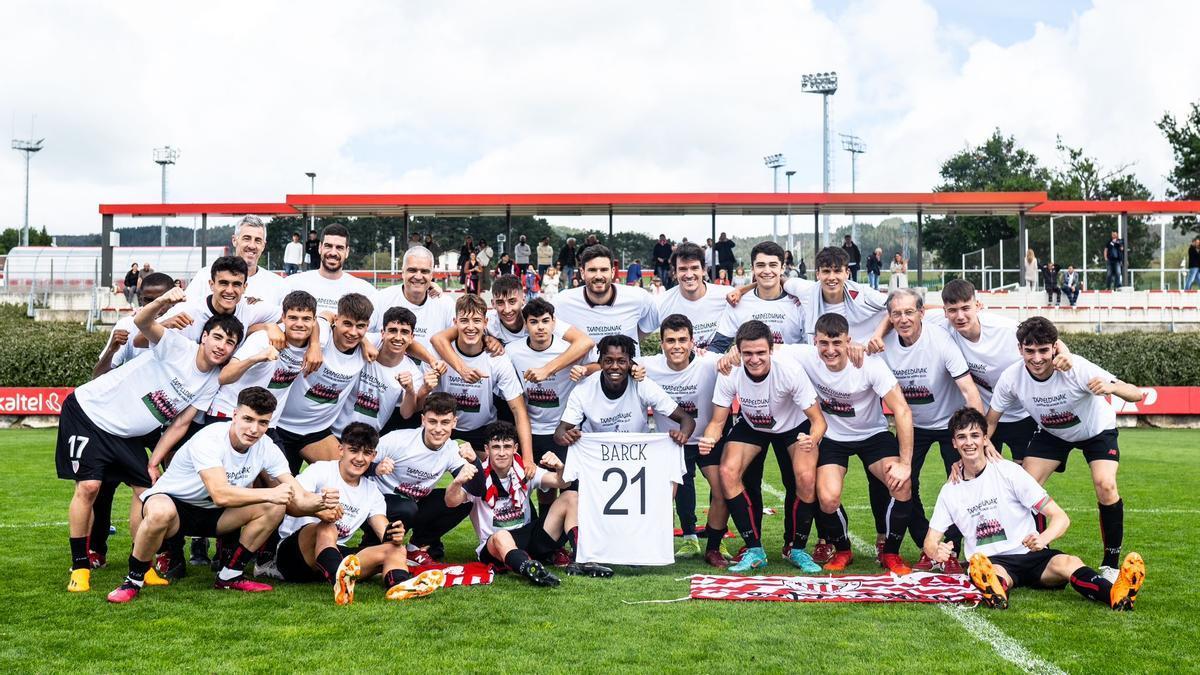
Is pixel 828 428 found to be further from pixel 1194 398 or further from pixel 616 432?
pixel 1194 398

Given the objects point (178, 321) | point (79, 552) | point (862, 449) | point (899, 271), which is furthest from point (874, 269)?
point (79, 552)

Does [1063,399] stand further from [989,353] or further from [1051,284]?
[1051,284]

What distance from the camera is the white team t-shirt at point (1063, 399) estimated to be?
6.54 meters

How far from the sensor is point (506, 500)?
6820 mm

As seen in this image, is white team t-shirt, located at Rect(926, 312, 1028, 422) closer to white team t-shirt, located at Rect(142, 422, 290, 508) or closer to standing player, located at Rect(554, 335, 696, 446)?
standing player, located at Rect(554, 335, 696, 446)

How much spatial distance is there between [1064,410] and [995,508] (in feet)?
3.57

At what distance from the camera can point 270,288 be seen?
7.89m

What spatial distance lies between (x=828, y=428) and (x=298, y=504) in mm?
3845

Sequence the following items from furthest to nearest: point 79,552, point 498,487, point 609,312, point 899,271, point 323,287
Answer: point 899,271, point 609,312, point 323,287, point 498,487, point 79,552

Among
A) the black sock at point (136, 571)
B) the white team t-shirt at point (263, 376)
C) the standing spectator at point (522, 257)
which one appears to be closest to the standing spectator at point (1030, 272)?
the standing spectator at point (522, 257)

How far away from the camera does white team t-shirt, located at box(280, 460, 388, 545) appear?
6.32 metres

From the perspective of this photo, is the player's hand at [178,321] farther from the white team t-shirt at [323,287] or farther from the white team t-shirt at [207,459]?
the white team t-shirt at [323,287]

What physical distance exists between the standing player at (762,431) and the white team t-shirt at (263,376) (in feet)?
9.79

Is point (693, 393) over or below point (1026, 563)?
over
